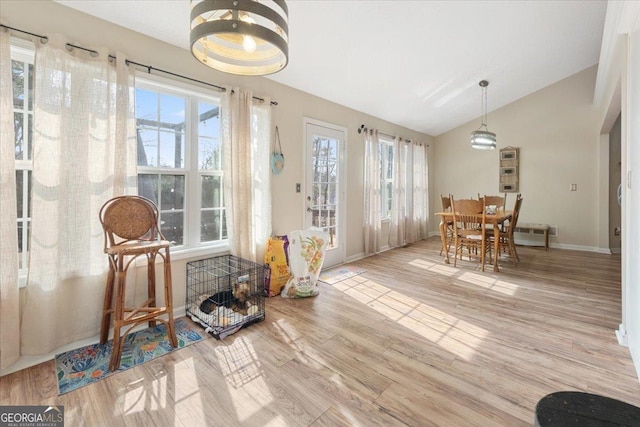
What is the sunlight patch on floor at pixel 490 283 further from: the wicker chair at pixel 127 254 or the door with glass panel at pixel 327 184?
the wicker chair at pixel 127 254

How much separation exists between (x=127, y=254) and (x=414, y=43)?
3.39 metres

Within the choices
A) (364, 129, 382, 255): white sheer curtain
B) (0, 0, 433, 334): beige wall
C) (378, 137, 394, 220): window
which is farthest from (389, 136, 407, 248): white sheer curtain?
(364, 129, 382, 255): white sheer curtain

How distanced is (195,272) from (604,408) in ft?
9.06

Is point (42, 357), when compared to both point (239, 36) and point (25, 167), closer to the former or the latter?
point (25, 167)

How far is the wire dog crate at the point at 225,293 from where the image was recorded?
2.45 m

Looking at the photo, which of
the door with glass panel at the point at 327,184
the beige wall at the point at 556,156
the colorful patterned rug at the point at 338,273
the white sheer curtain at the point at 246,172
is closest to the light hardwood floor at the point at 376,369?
the colorful patterned rug at the point at 338,273

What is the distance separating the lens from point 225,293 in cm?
277

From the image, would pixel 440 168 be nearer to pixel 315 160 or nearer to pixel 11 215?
pixel 315 160

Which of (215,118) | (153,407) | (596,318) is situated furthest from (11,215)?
(596,318)

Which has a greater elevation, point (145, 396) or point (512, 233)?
point (512, 233)

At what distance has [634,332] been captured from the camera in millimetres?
1931

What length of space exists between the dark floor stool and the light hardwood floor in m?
0.61

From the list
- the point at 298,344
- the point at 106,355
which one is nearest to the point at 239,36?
the point at 298,344

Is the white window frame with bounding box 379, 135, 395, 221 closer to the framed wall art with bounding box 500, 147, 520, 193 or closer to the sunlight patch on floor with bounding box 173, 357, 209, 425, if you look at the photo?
the framed wall art with bounding box 500, 147, 520, 193
